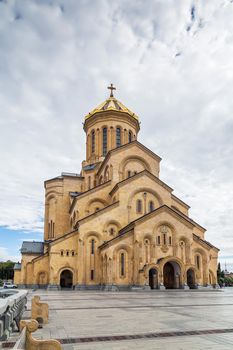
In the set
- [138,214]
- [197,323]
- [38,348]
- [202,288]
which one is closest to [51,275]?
[138,214]

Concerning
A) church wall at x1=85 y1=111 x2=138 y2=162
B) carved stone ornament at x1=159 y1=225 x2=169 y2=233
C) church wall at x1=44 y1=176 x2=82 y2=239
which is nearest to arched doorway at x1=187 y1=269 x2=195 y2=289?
carved stone ornament at x1=159 y1=225 x2=169 y2=233

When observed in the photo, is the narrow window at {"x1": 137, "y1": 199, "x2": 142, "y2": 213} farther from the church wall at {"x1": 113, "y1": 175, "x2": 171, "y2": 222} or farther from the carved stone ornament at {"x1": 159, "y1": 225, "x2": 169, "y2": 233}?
the carved stone ornament at {"x1": 159, "y1": 225, "x2": 169, "y2": 233}

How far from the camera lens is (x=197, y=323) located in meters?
9.66

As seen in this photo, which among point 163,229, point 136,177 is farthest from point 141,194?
point 163,229

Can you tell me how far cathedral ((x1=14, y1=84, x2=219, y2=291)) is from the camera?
101 feet

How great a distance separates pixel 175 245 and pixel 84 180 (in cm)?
1828

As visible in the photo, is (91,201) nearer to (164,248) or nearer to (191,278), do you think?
(164,248)

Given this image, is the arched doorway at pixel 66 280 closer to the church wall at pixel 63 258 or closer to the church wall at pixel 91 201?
the church wall at pixel 63 258

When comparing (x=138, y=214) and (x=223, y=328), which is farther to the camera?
(x=138, y=214)

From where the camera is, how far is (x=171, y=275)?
109ft

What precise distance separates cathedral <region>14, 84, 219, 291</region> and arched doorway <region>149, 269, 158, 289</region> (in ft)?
0.27

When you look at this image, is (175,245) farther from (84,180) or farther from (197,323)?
(197,323)

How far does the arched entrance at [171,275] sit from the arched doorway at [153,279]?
1793mm

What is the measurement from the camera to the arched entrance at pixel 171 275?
104ft
